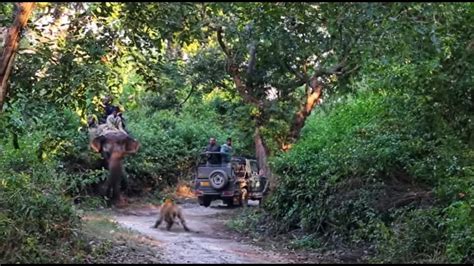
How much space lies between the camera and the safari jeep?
959cm

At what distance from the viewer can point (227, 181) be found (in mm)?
9883

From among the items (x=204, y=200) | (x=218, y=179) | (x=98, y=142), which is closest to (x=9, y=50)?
(x=98, y=142)

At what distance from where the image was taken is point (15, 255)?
6.12m

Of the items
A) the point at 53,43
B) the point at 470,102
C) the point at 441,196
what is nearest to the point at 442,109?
the point at 470,102

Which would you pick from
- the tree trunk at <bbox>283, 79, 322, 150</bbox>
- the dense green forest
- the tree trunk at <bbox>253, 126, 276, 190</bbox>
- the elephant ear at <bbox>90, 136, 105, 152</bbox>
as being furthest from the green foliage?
the tree trunk at <bbox>283, 79, 322, 150</bbox>

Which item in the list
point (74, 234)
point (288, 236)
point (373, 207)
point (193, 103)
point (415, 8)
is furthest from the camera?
point (193, 103)

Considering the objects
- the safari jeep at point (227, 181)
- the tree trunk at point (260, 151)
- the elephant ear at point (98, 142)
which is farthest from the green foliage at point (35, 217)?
the tree trunk at point (260, 151)

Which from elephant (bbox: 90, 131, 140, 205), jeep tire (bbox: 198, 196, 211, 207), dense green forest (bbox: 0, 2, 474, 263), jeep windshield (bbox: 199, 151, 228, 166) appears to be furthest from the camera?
jeep windshield (bbox: 199, 151, 228, 166)

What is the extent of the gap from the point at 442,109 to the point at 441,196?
101 centimetres

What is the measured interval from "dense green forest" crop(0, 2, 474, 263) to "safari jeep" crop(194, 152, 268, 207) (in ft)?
1.59

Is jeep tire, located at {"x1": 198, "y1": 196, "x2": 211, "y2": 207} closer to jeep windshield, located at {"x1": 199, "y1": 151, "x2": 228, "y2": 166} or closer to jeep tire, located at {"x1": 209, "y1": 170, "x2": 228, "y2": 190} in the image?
jeep tire, located at {"x1": 209, "y1": 170, "x2": 228, "y2": 190}

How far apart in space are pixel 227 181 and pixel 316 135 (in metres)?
2.21

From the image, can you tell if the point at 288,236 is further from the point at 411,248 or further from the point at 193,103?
the point at 193,103

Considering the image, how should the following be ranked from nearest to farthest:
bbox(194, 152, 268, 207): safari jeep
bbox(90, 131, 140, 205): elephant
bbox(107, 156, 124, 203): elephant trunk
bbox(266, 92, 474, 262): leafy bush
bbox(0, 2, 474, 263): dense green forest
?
1. bbox(0, 2, 474, 263): dense green forest
2. bbox(90, 131, 140, 205): elephant
3. bbox(107, 156, 124, 203): elephant trunk
4. bbox(266, 92, 474, 262): leafy bush
5. bbox(194, 152, 268, 207): safari jeep
